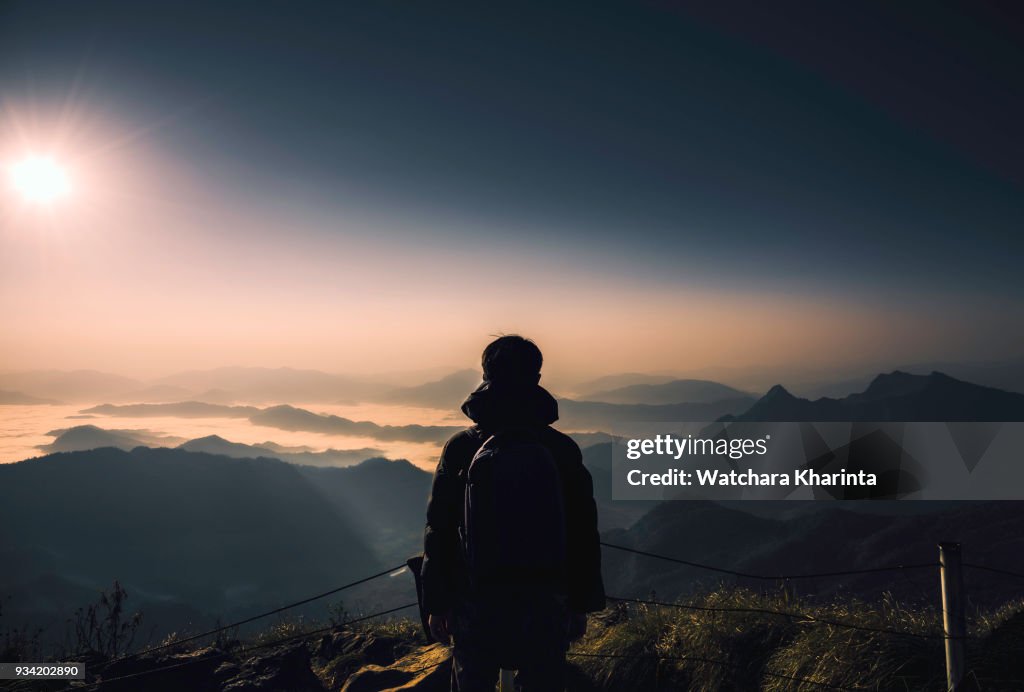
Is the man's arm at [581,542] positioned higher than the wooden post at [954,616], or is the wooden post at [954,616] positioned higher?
the man's arm at [581,542]

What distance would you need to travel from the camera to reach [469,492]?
354 cm

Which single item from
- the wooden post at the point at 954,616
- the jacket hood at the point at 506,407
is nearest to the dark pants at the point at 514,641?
the jacket hood at the point at 506,407

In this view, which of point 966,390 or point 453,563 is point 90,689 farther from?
point 966,390

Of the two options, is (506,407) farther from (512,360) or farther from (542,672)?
(542,672)

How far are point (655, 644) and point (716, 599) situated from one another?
1.20m

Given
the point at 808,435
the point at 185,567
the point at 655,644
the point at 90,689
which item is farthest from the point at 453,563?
the point at 185,567

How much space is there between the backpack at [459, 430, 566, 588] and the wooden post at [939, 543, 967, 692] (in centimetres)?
387

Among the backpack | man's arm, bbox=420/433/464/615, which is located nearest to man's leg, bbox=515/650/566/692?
the backpack

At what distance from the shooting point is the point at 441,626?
3762 mm

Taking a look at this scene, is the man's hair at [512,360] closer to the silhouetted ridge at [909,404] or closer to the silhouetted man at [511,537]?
the silhouetted man at [511,537]

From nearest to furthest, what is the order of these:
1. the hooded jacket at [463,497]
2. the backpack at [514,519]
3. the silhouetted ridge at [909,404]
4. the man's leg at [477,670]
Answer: the backpack at [514,519] → the man's leg at [477,670] → the hooded jacket at [463,497] → the silhouetted ridge at [909,404]

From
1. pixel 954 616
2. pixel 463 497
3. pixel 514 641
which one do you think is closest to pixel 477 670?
pixel 514 641

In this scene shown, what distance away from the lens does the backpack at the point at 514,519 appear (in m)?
3.49

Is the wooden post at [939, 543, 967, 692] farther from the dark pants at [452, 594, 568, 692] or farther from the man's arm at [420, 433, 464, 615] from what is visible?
the man's arm at [420, 433, 464, 615]
